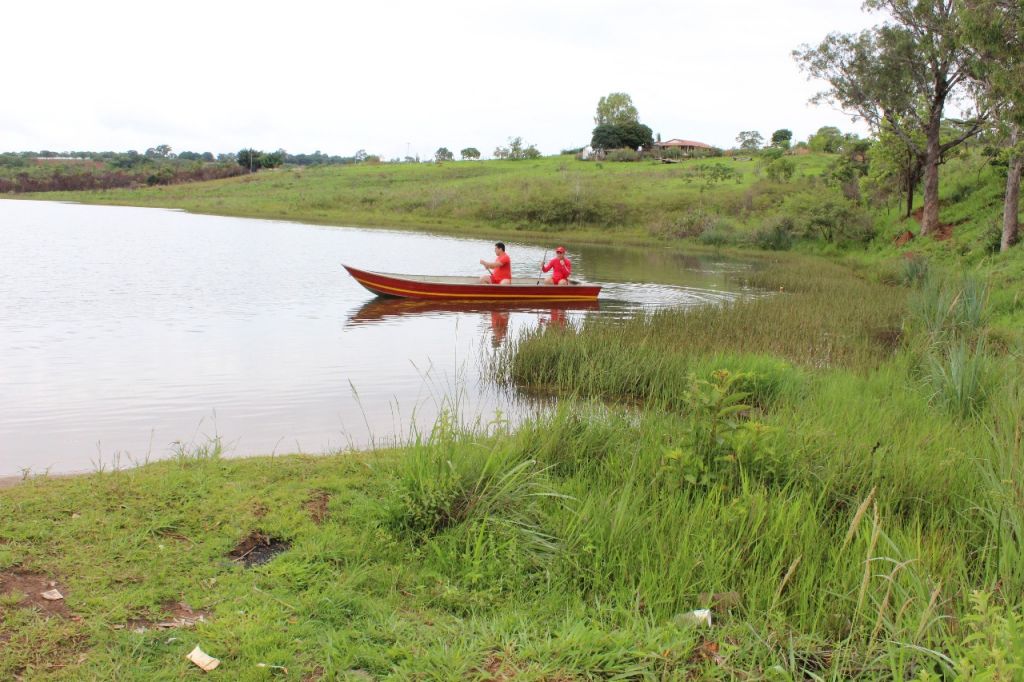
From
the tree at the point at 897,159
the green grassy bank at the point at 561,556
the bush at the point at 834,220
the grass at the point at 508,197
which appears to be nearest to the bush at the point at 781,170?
the grass at the point at 508,197

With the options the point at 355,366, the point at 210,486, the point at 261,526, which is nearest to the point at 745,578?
the point at 261,526

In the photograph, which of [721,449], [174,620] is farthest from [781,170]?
[174,620]

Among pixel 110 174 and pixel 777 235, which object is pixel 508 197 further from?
pixel 110 174

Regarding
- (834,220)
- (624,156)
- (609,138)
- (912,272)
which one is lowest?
(912,272)

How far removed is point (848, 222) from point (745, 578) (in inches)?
1291

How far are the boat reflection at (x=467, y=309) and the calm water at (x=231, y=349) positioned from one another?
3.3 inches

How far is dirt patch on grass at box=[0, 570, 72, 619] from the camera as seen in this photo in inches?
137

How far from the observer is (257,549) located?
431 cm

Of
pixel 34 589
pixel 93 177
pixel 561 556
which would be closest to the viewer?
pixel 34 589

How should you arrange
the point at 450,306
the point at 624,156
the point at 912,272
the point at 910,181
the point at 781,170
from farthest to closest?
the point at 624,156 < the point at 781,170 < the point at 910,181 < the point at 912,272 < the point at 450,306

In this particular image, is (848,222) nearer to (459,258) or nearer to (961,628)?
(459,258)

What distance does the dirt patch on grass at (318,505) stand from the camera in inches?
185

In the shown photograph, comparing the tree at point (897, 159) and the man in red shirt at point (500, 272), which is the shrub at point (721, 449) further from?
the tree at point (897, 159)

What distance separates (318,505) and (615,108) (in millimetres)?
96145
